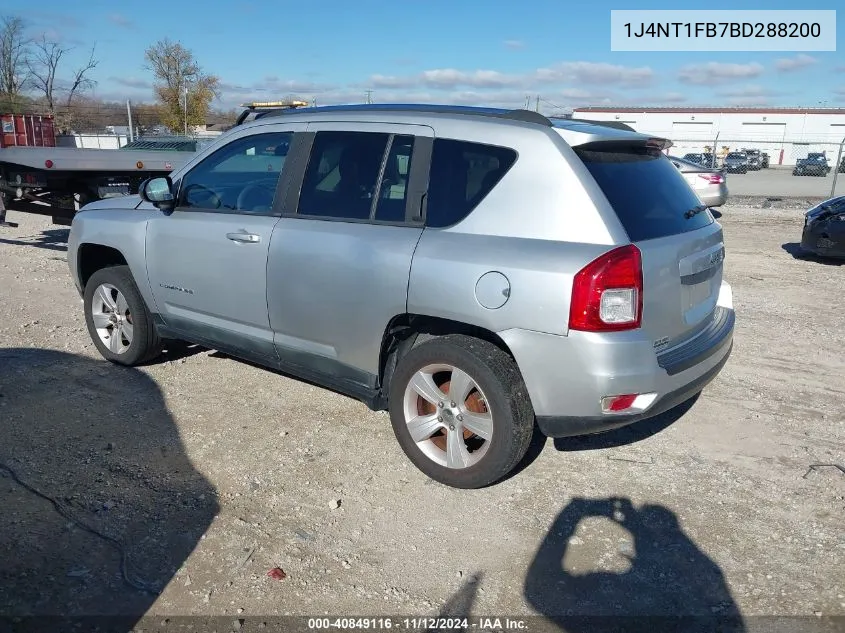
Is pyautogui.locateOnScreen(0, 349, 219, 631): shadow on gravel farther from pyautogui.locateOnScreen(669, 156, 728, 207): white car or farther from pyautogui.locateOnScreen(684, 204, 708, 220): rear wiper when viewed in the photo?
pyautogui.locateOnScreen(669, 156, 728, 207): white car

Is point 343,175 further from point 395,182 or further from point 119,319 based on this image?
point 119,319

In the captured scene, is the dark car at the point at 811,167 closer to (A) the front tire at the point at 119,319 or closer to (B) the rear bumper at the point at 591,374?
(B) the rear bumper at the point at 591,374

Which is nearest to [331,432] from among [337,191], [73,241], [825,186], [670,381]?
[337,191]

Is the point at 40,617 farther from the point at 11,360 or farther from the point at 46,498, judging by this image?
the point at 11,360

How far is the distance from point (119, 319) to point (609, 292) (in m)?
3.79

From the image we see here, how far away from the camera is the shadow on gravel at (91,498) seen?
9.24 feet

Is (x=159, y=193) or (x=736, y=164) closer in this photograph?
(x=159, y=193)

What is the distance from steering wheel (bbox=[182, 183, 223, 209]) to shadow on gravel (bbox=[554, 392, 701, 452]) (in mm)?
2646

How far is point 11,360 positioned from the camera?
213 inches

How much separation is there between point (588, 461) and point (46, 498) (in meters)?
2.87

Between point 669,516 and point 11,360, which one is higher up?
point 11,360

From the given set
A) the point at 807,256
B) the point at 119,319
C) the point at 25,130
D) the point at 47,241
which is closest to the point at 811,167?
the point at 807,256

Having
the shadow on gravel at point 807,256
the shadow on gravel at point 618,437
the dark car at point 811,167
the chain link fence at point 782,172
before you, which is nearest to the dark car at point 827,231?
the shadow on gravel at point 807,256

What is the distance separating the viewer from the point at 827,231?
31.3 feet
